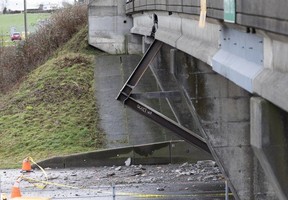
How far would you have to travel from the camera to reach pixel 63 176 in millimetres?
18094

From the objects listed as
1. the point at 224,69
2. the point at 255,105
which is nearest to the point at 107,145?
the point at 224,69

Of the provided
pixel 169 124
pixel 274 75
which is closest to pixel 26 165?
pixel 169 124

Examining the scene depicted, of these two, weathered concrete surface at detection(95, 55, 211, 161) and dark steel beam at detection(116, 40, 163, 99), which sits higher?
dark steel beam at detection(116, 40, 163, 99)

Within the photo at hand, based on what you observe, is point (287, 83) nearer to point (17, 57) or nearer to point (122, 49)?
point (122, 49)

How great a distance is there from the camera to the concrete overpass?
6.15m

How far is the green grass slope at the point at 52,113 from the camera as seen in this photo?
20.7 metres

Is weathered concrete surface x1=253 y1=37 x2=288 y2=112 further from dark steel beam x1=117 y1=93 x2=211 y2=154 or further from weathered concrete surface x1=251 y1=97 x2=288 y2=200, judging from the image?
dark steel beam x1=117 y1=93 x2=211 y2=154

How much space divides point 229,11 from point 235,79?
0.81m

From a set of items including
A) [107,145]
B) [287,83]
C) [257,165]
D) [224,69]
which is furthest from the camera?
[107,145]

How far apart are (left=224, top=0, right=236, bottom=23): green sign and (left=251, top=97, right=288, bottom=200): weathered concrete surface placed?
4.61ft

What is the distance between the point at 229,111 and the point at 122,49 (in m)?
18.8

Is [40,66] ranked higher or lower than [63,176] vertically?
higher

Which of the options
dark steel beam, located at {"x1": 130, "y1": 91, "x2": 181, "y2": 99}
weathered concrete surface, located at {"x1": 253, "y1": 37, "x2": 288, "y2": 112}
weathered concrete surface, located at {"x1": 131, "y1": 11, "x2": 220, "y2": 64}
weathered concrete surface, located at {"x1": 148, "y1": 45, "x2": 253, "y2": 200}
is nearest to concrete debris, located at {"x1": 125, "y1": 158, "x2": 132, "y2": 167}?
dark steel beam, located at {"x1": 130, "y1": 91, "x2": 181, "y2": 99}

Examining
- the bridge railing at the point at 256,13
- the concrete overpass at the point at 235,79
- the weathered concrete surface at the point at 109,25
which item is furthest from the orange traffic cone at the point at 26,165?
the weathered concrete surface at the point at 109,25
